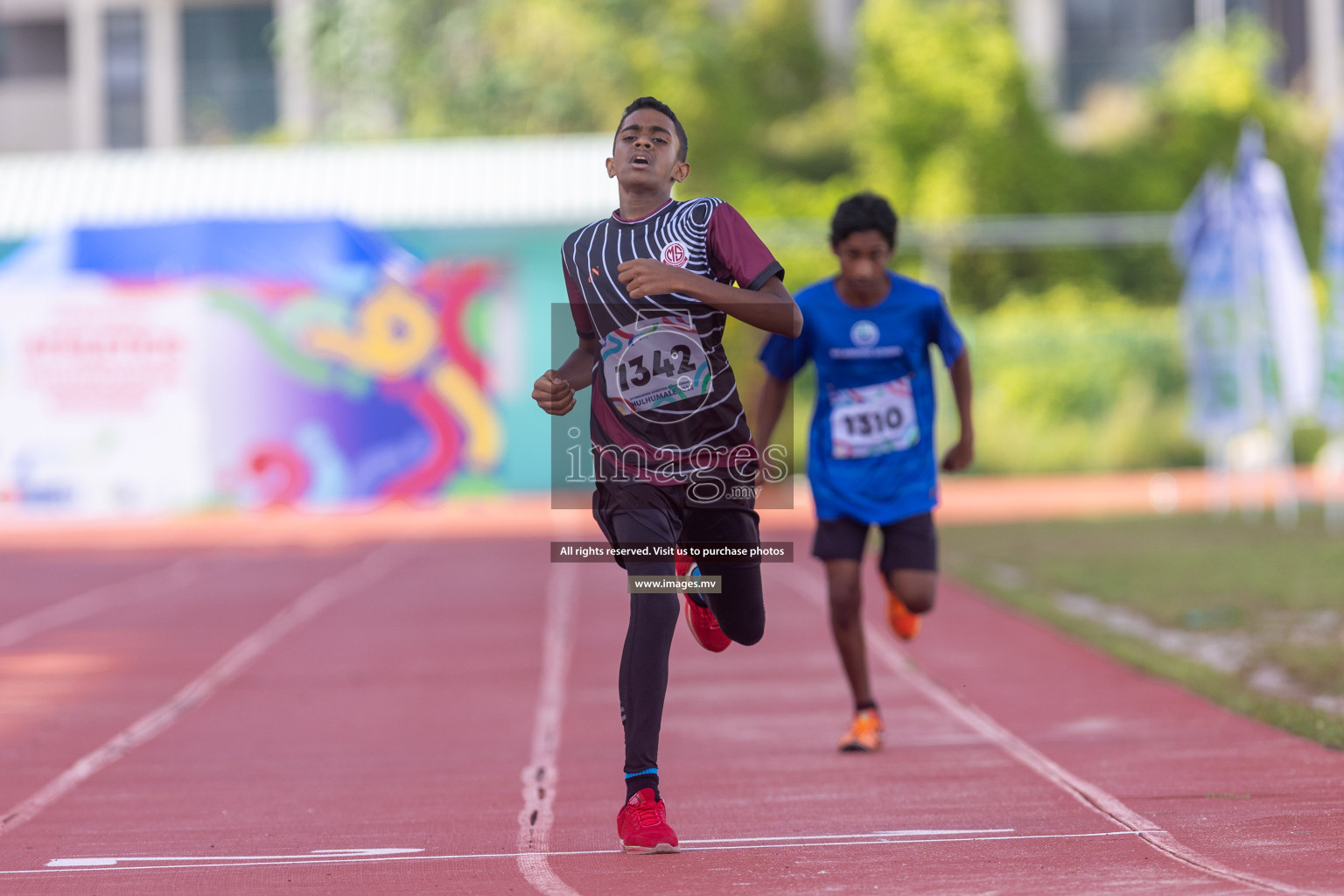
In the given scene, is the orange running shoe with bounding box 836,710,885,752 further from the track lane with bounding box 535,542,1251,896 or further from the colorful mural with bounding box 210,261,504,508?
the colorful mural with bounding box 210,261,504,508

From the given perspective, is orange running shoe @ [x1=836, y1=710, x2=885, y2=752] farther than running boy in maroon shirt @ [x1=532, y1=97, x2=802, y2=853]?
Yes

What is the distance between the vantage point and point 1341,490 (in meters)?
22.8

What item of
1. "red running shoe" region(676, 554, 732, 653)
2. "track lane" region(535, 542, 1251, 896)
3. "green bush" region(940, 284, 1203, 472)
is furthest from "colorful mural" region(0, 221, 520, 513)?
"red running shoe" region(676, 554, 732, 653)

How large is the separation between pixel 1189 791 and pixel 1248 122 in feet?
109

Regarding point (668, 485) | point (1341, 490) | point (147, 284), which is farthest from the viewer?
point (147, 284)

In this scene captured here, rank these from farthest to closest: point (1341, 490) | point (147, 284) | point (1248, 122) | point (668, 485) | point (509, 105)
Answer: point (509, 105) → point (1248, 122) → point (147, 284) → point (1341, 490) → point (668, 485)

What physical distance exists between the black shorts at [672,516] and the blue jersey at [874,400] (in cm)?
161

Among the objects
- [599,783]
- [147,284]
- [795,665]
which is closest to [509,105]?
[147,284]

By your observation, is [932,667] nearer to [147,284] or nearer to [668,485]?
[668,485]

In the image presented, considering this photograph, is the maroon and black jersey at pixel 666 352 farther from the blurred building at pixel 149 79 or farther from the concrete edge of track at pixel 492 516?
the blurred building at pixel 149 79

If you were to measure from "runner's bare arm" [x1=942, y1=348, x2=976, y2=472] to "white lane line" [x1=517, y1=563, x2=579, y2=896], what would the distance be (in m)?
1.83

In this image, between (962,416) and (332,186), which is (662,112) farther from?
(332,186)

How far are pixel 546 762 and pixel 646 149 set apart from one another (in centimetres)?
261

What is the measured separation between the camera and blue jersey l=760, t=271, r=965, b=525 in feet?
21.4
